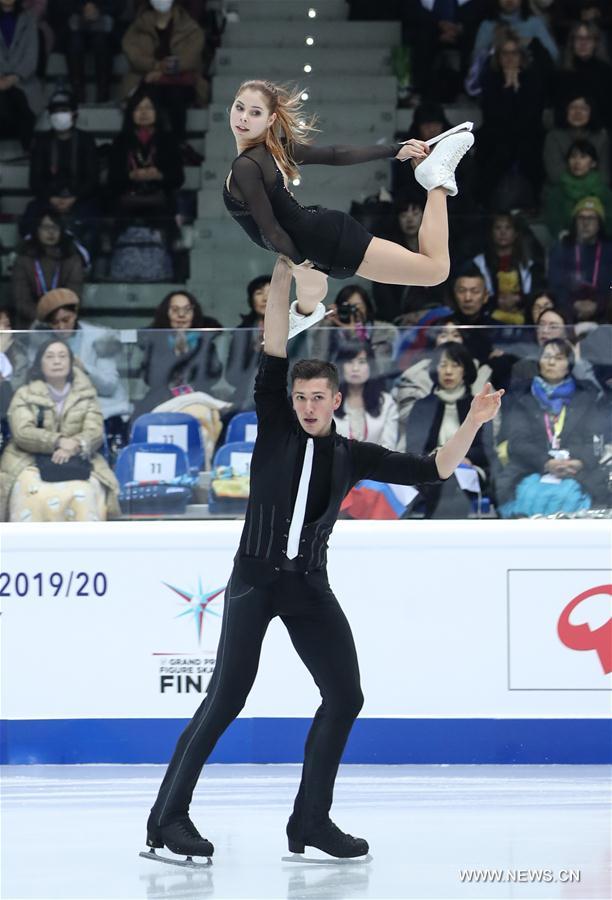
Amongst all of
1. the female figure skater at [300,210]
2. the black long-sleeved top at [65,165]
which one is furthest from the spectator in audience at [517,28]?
the female figure skater at [300,210]

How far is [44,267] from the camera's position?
33.5 ft

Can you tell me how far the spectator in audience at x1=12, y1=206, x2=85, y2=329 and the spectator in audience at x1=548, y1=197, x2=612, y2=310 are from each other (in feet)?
10.4

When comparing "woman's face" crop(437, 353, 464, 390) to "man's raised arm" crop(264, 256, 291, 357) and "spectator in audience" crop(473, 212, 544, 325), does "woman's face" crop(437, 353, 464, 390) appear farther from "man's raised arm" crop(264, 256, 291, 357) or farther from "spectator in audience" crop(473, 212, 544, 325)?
"spectator in audience" crop(473, 212, 544, 325)

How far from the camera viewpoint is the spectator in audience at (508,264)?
977cm

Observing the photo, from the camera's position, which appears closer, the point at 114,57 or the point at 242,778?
the point at 242,778

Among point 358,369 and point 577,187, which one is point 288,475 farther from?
point 577,187

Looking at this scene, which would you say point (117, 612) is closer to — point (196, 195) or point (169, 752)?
point (169, 752)

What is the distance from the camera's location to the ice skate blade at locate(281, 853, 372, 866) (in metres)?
5.10

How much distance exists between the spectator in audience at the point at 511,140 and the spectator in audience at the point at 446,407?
419 cm

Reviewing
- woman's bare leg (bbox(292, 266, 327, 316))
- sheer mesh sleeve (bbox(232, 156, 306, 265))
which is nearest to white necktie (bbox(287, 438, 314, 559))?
woman's bare leg (bbox(292, 266, 327, 316))

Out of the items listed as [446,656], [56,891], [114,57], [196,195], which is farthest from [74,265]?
[56,891]

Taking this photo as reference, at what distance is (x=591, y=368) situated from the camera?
683 centimetres

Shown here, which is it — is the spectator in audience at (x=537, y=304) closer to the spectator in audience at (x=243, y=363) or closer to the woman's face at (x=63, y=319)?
the spectator in audience at (x=243, y=363)

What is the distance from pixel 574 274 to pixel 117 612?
4.47 metres
